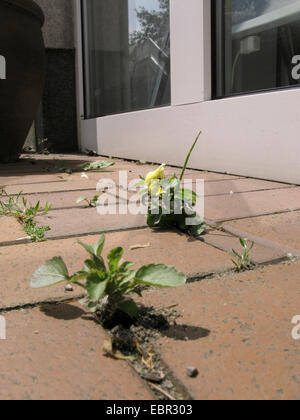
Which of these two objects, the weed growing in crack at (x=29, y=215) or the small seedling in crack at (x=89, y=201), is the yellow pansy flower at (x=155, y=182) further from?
the small seedling in crack at (x=89, y=201)

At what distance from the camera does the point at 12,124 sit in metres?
3.80

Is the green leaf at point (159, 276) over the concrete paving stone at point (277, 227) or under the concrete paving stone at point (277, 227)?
over

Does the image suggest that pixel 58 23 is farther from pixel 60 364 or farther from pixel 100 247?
pixel 60 364

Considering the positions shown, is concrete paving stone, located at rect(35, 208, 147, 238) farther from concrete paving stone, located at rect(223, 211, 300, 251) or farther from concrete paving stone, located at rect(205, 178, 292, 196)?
concrete paving stone, located at rect(205, 178, 292, 196)

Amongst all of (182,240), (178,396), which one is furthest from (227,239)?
(178,396)

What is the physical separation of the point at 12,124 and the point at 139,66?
121 centimetres

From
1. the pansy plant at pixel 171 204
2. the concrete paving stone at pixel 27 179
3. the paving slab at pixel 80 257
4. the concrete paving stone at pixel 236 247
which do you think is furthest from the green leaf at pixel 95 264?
the concrete paving stone at pixel 27 179

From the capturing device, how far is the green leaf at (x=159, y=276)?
783 millimetres

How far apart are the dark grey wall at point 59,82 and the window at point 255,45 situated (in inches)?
124

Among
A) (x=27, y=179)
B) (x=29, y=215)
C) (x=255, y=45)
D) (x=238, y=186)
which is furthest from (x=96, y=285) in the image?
(x=255, y=45)

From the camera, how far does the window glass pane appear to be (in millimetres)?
3678

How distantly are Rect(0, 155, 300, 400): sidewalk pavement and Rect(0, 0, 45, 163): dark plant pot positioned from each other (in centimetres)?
232

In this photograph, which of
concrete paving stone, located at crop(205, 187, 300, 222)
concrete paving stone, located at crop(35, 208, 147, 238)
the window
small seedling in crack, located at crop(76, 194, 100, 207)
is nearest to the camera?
concrete paving stone, located at crop(35, 208, 147, 238)

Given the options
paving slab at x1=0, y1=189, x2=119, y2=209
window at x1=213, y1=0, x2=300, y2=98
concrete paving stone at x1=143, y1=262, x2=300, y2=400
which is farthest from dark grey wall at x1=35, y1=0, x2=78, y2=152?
concrete paving stone at x1=143, y1=262, x2=300, y2=400
